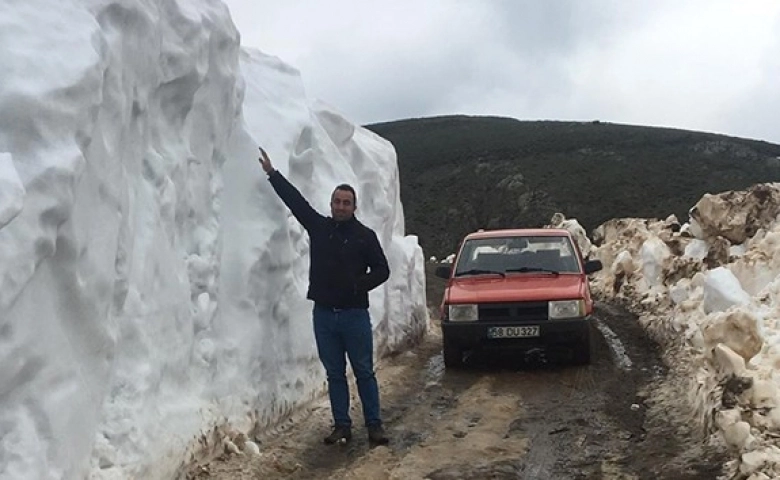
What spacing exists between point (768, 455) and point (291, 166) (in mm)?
5121

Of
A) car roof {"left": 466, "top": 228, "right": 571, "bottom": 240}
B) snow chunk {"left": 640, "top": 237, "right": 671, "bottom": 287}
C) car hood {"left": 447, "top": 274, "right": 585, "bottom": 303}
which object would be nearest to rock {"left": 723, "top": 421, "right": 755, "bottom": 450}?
car hood {"left": 447, "top": 274, "right": 585, "bottom": 303}

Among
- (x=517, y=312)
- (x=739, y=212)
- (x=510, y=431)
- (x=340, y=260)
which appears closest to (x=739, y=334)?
(x=510, y=431)

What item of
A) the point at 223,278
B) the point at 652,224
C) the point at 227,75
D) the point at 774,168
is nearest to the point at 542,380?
the point at 223,278

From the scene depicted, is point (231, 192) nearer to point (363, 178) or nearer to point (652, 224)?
point (363, 178)

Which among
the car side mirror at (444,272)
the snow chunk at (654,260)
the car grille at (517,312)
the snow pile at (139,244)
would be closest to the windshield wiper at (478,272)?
the car side mirror at (444,272)

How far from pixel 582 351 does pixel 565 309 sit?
2.08 ft

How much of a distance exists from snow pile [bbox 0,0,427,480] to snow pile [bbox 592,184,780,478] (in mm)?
3436

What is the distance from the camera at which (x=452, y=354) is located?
9.80 metres

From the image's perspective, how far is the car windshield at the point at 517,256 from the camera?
10320 millimetres

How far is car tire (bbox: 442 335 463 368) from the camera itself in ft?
31.8

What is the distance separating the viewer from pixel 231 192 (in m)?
7.18

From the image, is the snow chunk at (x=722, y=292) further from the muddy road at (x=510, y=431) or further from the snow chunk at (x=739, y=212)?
the snow chunk at (x=739, y=212)

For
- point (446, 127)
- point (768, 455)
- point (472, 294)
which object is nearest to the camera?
point (768, 455)

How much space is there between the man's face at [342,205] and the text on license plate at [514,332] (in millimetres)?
3380
